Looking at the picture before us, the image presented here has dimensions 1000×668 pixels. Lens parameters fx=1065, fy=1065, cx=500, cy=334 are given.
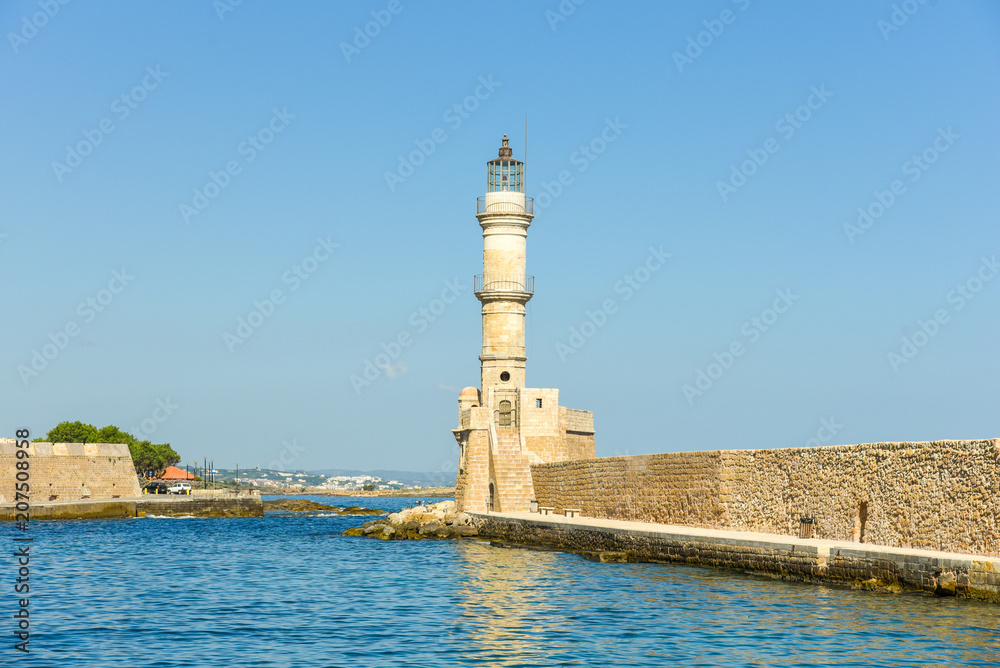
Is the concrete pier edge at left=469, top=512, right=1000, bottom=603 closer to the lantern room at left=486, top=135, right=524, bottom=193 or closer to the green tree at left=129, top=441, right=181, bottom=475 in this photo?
the lantern room at left=486, top=135, right=524, bottom=193

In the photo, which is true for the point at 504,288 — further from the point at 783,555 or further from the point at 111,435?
the point at 111,435

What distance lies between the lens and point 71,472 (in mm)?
50250

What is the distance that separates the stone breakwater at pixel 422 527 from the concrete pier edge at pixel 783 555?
193 inches

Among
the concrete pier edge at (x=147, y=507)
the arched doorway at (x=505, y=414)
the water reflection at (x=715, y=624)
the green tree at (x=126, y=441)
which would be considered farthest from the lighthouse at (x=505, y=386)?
the green tree at (x=126, y=441)

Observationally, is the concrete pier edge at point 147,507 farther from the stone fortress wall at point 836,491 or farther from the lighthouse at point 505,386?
the stone fortress wall at point 836,491

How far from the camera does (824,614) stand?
1591cm

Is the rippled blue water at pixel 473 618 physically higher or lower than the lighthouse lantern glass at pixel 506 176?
lower

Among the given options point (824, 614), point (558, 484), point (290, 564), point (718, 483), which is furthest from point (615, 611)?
point (558, 484)

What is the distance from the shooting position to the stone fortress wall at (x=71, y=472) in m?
48.5

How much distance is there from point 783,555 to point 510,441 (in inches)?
675

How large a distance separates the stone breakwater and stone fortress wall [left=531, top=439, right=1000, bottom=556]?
20.6ft

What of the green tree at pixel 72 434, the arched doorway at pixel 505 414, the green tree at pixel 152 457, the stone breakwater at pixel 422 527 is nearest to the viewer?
the stone breakwater at pixel 422 527

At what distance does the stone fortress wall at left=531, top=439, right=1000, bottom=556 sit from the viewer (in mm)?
17625

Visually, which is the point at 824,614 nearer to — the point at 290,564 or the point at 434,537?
the point at 290,564
